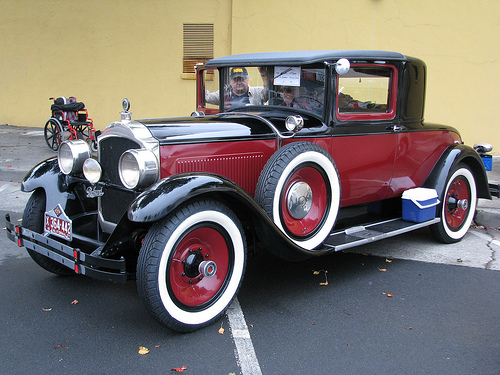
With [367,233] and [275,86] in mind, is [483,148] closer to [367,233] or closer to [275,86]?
[367,233]

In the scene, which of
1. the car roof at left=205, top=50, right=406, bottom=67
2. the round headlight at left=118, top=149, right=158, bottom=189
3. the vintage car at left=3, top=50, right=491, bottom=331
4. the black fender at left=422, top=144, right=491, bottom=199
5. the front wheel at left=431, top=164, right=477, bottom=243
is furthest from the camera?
the front wheel at left=431, top=164, right=477, bottom=243

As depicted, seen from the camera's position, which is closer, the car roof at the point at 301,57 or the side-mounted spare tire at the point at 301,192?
the side-mounted spare tire at the point at 301,192

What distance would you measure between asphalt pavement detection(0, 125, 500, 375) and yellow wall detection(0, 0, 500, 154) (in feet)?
17.4

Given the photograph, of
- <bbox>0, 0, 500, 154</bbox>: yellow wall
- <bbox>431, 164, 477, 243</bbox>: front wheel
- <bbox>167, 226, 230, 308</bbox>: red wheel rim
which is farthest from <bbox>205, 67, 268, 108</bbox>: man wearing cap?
<bbox>0, 0, 500, 154</bbox>: yellow wall

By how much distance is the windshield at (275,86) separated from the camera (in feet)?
12.8

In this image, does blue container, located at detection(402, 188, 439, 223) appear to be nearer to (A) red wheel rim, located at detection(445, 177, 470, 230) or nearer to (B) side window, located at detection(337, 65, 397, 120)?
(A) red wheel rim, located at detection(445, 177, 470, 230)

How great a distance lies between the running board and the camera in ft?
12.2

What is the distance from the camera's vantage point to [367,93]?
4.18 meters

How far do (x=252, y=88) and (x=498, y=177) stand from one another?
5141 mm

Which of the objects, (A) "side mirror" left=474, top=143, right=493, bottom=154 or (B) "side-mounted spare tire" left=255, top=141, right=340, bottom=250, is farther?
(A) "side mirror" left=474, top=143, right=493, bottom=154

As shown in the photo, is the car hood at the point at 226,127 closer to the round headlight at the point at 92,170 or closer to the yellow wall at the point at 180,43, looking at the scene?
the round headlight at the point at 92,170

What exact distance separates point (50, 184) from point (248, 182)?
1.55 m

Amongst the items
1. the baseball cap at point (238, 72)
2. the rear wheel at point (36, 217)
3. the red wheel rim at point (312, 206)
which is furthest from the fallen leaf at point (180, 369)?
the baseball cap at point (238, 72)

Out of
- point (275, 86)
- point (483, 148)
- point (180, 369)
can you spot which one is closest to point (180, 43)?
point (275, 86)
